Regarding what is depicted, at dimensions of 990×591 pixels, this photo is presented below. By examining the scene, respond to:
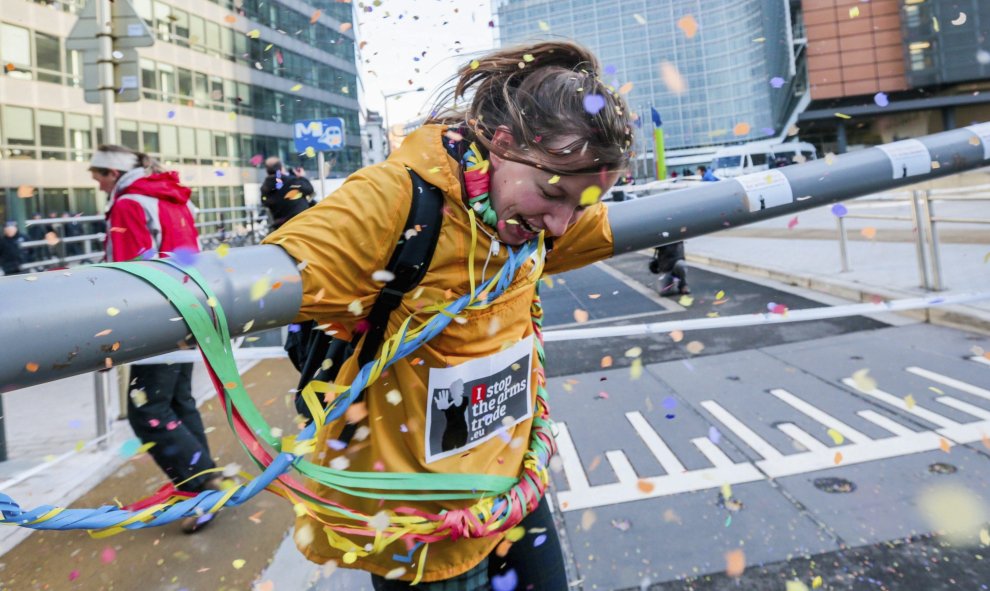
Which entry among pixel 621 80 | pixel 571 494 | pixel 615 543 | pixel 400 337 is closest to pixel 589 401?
pixel 571 494

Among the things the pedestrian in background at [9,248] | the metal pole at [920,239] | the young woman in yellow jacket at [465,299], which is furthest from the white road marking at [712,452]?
the pedestrian in background at [9,248]

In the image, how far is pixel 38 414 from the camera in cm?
529

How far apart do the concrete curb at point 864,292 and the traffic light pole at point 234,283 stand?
5.18m

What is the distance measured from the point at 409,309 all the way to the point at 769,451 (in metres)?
3.02

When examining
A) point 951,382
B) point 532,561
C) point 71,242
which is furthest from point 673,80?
point 71,242

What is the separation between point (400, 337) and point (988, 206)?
1785cm

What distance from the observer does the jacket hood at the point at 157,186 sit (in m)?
3.38

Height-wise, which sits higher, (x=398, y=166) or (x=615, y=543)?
(x=398, y=166)

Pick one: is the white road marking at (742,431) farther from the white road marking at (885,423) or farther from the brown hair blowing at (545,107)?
the brown hair blowing at (545,107)

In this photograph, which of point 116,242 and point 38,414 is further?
point 38,414

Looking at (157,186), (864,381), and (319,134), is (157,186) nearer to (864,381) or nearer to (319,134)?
(864,381)

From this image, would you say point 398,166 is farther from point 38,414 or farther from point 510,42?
point 38,414

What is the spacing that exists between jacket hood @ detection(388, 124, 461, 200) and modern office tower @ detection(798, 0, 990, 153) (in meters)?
40.7

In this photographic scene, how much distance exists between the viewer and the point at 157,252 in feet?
10.4
